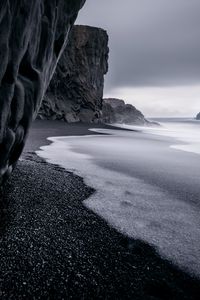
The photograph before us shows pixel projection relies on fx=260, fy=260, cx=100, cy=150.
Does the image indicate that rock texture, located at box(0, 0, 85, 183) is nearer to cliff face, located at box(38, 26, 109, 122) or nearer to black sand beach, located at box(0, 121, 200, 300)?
black sand beach, located at box(0, 121, 200, 300)

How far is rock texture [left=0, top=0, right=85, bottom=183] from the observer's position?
237cm

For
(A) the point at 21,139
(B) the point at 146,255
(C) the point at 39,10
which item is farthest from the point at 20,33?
(B) the point at 146,255

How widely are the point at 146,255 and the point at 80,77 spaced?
33.9 metres

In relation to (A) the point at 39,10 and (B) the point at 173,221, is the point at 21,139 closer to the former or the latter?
(A) the point at 39,10

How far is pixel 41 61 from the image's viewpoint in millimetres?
3508

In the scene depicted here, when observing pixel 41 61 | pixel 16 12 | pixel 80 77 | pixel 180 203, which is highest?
pixel 80 77

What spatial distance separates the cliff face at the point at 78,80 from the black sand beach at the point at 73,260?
2594cm

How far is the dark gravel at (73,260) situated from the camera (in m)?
1.86

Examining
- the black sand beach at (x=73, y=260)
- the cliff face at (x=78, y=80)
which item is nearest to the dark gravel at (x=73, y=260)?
the black sand beach at (x=73, y=260)

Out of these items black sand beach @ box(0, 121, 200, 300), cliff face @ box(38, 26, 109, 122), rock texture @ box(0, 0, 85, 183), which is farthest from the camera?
cliff face @ box(38, 26, 109, 122)

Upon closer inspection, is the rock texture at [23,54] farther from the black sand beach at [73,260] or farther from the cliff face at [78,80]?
the cliff face at [78,80]

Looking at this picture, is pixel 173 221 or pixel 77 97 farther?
pixel 77 97

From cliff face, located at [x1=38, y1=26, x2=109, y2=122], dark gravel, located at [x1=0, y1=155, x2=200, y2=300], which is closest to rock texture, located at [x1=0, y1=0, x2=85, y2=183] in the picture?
dark gravel, located at [x1=0, y1=155, x2=200, y2=300]

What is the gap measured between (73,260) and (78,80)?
3336 cm
